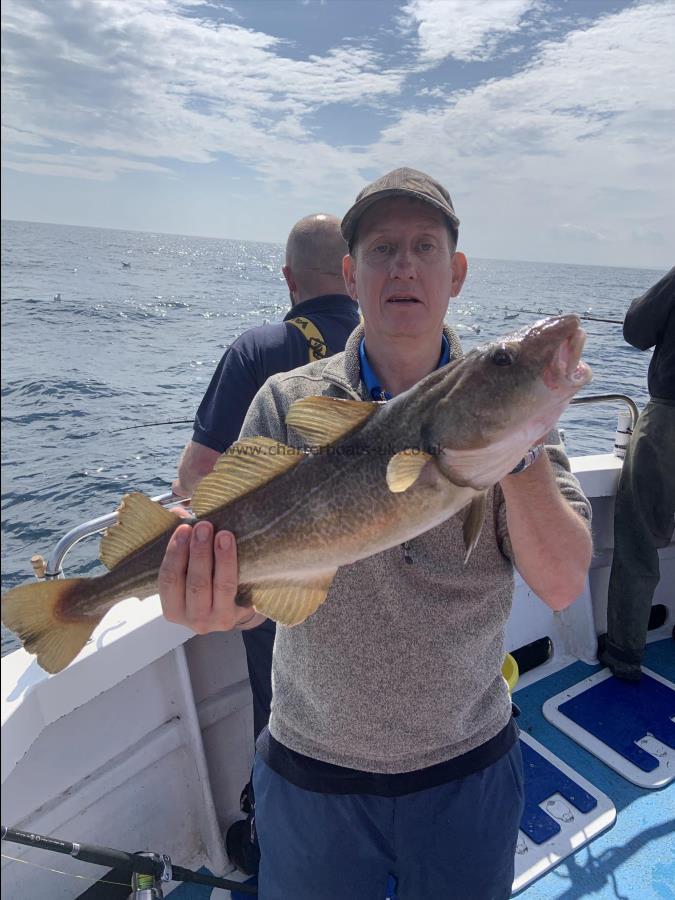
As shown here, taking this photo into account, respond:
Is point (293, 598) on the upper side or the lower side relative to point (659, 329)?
lower

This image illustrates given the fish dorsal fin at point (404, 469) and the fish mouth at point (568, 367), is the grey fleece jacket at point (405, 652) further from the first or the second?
the fish mouth at point (568, 367)

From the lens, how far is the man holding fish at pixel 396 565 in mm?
2066

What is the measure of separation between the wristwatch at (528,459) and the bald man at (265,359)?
7.03 feet

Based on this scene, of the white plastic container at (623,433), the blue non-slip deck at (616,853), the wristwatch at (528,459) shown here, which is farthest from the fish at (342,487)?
the white plastic container at (623,433)

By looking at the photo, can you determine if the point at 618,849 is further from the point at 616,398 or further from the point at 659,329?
the point at 659,329

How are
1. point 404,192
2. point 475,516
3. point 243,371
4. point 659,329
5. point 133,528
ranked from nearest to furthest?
point 475,516 → point 133,528 → point 404,192 → point 243,371 → point 659,329

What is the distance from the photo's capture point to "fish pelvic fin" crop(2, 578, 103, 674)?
2172 millimetres

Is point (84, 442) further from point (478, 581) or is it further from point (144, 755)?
point (478, 581)

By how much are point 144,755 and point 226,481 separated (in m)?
2.27

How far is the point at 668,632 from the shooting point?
6.05 m

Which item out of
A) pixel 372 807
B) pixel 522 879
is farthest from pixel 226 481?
pixel 522 879

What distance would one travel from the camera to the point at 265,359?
4.20 m

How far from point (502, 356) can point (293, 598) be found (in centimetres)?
108

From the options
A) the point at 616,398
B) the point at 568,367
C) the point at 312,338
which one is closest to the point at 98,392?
the point at 312,338
